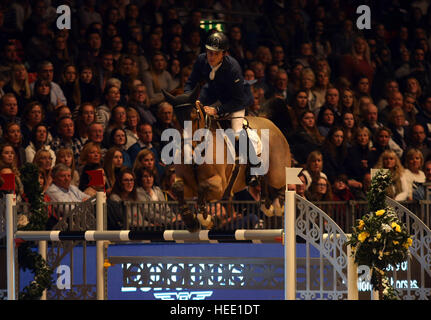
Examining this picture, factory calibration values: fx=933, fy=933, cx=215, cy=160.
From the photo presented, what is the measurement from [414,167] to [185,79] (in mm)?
3488

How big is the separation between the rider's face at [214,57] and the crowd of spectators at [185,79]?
1.21 meters

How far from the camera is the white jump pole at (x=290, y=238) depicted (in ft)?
27.3

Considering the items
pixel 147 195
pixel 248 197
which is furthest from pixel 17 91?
pixel 248 197

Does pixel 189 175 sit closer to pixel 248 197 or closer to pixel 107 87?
pixel 248 197

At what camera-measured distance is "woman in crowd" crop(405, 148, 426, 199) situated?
13016 millimetres

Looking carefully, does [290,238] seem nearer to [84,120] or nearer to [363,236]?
[363,236]

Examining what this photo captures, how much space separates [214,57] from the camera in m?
9.16

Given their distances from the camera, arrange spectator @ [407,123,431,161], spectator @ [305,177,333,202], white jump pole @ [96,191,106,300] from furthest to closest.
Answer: spectator @ [407,123,431,161] < spectator @ [305,177,333,202] < white jump pole @ [96,191,106,300]

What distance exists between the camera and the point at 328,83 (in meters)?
14.4

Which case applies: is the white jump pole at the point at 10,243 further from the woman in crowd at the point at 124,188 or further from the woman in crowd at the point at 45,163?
the woman in crowd at the point at 124,188

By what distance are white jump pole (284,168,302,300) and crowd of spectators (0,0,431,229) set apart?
90.1 inches

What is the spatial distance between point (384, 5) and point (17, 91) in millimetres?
7180

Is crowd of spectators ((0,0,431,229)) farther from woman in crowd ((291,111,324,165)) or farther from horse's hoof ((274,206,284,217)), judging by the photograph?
horse's hoof ((274,206,284,217))

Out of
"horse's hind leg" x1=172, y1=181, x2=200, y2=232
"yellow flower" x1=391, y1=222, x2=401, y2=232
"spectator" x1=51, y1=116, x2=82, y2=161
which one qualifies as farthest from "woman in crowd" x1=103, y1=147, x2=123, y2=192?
"yellow flower" x1=391, y1=222, x2=401, y2=232
